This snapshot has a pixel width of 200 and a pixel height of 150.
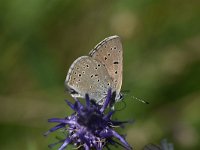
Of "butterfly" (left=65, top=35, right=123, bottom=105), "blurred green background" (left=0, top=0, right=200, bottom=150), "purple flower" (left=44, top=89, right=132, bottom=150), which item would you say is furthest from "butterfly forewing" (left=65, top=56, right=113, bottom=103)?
"blurred green background" (left=0, top=0, right=200, bottom=150)

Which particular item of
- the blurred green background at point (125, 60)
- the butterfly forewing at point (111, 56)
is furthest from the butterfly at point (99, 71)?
the blurred green background at point (125, 60)

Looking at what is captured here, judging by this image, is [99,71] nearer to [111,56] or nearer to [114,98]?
[111,56]

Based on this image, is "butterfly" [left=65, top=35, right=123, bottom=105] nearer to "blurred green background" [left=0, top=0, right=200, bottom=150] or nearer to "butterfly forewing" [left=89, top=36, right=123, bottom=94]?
"butterfly forewing" [left=89, top=36, right=123, bottom=94]

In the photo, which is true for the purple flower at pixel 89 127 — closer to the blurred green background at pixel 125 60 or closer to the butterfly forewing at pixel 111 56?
the butterfly forewing at pixel 111 56

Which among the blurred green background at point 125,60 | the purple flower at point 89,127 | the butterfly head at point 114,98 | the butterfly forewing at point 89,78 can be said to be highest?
the blurred green background at point 125,60

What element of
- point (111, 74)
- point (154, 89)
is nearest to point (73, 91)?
point (111, 74)

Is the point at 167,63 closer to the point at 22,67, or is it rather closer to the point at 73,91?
the point at 22,67
